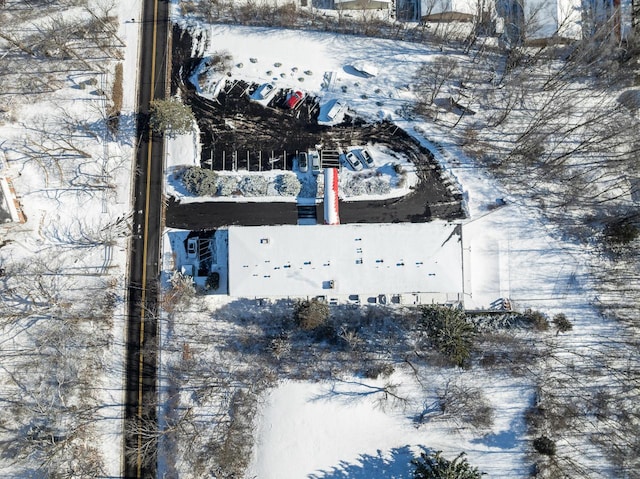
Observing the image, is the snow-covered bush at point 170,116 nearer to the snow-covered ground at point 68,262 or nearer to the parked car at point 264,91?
the snow-covered ground at point 68,262

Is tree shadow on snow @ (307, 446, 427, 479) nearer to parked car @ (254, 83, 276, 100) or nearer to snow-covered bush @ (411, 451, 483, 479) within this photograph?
snow-covered bush @ (411, 451, 483, 479)

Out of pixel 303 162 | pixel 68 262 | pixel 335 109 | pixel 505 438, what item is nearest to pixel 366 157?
pixel 335 109

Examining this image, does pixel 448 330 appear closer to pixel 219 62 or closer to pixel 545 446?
pixel 545 446

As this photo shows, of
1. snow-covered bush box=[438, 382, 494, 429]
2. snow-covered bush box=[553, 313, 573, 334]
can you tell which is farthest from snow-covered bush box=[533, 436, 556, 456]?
snow-covered bush box=[553, 313, 573, 334]

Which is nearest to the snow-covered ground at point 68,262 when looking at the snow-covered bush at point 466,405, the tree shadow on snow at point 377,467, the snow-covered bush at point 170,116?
the snow-covered bush at point 170,116

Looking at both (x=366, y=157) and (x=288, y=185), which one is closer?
(x=288, y=185)

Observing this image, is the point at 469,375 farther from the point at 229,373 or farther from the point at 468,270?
the point at 229,373
